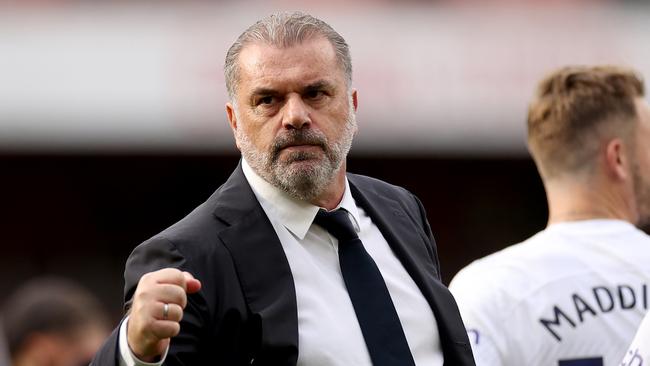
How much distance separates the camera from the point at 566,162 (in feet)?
13.3

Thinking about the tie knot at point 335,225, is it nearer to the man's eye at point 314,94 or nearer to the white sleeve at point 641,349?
the man's eye at point 314,94

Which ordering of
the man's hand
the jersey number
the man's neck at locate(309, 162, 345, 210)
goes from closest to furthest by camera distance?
the man's hand, the man's neck at locate(309, 162, 345, 210), the jersey number

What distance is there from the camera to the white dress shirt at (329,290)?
8.80ft

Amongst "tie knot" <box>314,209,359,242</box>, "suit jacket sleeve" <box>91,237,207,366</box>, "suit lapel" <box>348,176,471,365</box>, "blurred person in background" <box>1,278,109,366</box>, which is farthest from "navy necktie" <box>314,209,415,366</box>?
"blurred person in background" <box>1,278,109,366</box>

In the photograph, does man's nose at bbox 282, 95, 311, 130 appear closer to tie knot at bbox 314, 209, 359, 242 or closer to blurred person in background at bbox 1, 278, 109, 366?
tie knot at bbox 314, 209, 359, 242

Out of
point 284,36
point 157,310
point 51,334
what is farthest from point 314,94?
point 51,334

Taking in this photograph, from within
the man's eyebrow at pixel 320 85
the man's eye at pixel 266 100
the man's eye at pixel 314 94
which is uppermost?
the man's eyebrow at pixel 320 85

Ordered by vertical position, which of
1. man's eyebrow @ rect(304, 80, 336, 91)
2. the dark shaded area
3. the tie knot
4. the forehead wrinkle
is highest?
the forehead wrinkle

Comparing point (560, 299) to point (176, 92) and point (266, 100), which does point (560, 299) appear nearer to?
point (266, 100)

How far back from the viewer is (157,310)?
2373mm

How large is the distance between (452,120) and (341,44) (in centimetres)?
867

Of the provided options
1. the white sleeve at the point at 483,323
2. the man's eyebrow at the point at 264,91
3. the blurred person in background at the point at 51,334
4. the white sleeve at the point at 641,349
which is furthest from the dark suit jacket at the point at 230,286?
the blurred person in background at the point at 51,334

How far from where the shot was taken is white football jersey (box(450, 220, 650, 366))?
3.68 m

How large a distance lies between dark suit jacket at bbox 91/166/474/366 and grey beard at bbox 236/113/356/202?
71 millimetres
